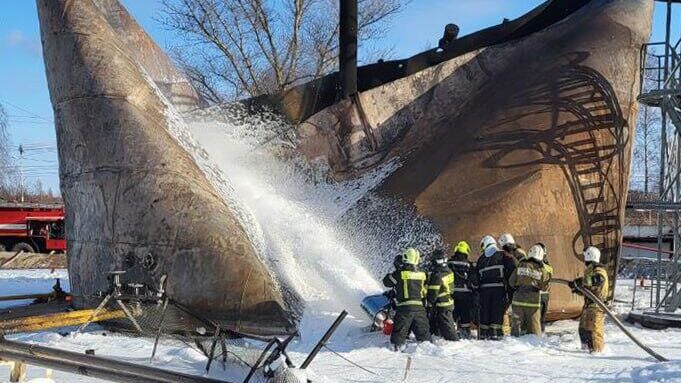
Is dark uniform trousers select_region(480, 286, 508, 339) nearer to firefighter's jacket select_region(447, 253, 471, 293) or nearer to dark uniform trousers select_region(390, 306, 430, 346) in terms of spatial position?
firefighter's jacket select_region(447, 253, 471, 293)

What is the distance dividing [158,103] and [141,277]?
328 centimetres

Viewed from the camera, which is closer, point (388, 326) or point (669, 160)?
point (388, 326)

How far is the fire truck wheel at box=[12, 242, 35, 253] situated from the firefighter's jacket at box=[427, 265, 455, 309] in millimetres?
24772

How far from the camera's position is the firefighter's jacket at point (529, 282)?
9.86 m

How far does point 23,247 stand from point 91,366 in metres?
28.4

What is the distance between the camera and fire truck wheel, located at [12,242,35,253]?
30.0m

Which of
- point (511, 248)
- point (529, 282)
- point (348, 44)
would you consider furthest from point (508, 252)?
point (348, 44)

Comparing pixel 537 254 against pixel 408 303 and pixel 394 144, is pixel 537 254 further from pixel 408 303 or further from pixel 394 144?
pixel 394 144

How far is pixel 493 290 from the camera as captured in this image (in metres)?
10.3

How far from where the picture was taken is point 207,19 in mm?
35062

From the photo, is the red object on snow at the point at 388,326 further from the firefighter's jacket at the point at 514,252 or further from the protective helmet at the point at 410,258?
the firefighter's jacket at the point at 514,252

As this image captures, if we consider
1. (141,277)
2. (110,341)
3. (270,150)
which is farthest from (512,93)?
(110,341)

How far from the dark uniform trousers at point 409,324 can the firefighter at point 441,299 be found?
1.37ft

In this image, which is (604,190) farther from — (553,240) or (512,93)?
(512,93)
